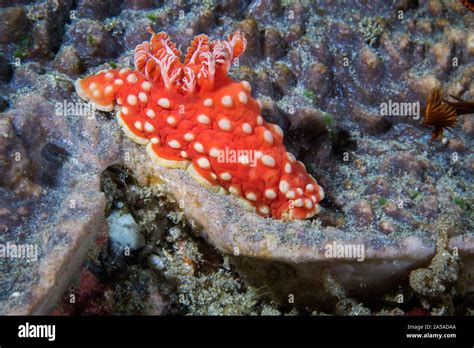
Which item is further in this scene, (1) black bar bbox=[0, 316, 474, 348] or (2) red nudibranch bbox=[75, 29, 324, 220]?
(2) red nudibranch bbox=[75, 29, 324, 220]

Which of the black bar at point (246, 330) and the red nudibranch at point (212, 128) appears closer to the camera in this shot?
the black bar at point (246, 330)

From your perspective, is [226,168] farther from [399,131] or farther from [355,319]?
[399,131]

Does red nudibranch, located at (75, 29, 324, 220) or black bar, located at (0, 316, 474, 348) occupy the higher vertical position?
red nudibranch, located at (75, 29, 324, 220)

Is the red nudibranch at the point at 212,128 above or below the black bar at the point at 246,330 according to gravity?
above

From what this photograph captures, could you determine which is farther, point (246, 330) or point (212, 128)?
point (212, 128)

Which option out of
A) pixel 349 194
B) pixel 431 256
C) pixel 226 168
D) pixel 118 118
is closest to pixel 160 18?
pixel 118 118

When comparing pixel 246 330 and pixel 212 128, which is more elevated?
pixel 212 128

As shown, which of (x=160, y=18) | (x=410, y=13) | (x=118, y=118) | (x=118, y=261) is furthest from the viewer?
(x=410, y=13)

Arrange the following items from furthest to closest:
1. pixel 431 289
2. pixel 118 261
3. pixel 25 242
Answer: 1. pixel 118 261
2. pixel 431 289
3. pixel 25 242
